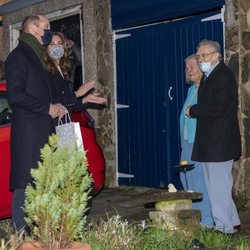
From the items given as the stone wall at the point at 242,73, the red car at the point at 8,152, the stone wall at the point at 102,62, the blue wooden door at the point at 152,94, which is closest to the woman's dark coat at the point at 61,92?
the red car at the point at 8,152

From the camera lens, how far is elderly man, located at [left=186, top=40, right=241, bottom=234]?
662cm

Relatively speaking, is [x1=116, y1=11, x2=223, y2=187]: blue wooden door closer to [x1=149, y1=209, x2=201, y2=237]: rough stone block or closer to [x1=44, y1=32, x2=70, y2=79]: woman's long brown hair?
[x1=44, y1=32, x2=70, y2=79]: woman's long brown hair

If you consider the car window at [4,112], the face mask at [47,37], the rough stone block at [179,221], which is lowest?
the rough stone block at [179,221]

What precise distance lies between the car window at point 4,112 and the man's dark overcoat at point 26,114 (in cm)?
147

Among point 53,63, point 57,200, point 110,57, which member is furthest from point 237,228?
point 110,57

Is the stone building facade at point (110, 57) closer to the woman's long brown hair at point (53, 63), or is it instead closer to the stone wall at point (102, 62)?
the stone wall at point (102, 62)

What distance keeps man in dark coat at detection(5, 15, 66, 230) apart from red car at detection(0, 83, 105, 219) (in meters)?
1.32

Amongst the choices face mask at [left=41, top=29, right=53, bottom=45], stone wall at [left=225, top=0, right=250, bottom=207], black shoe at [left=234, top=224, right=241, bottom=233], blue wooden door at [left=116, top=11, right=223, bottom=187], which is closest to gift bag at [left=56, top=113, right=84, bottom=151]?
face mask at [left=41, top=29, right=53, bottom=45]

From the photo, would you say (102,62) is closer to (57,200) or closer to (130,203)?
(130,203)

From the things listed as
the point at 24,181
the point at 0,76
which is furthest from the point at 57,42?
the point at 0,76

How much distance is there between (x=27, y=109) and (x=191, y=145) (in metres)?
1.94

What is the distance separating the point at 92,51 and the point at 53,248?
22.3 ft

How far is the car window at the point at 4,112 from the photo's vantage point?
751 cm

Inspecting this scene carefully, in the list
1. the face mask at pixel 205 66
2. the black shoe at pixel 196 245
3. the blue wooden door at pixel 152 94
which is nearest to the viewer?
the black shoe at pixel 196 245
